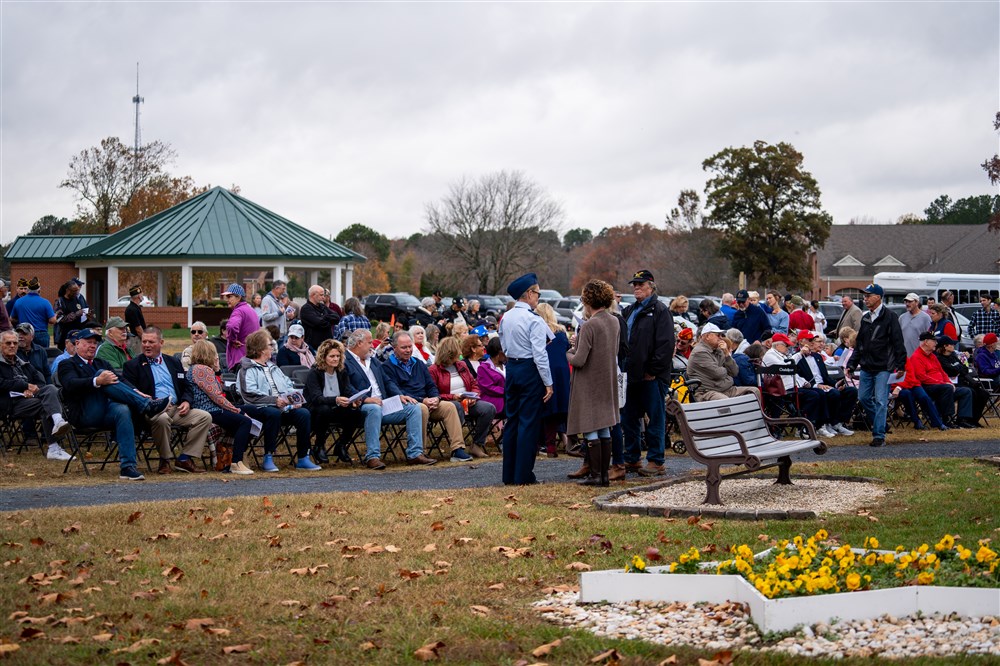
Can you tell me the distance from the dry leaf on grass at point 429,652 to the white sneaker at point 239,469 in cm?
709

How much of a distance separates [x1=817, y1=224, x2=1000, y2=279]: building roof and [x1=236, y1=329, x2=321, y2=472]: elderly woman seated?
7878 cm

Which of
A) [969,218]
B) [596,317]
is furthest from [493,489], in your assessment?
[969,218]

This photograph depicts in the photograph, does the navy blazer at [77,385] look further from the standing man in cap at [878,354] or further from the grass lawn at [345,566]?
the standing man in cap at [878,354]

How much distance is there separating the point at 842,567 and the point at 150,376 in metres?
8.36

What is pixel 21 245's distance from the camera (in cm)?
4522

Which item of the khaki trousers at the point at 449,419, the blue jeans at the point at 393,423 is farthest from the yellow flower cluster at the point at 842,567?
the khaki trousers at the point at 449,419

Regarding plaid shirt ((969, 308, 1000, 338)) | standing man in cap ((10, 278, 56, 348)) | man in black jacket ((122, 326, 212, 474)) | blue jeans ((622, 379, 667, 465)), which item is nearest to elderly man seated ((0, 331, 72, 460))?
man in black jacket ((122, 326, 212, 474))

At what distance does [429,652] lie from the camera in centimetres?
541

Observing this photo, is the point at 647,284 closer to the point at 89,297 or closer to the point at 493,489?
the point at 493,489

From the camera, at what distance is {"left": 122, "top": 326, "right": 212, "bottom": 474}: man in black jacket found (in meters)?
12.2

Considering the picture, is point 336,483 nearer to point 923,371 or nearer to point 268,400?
point 268,400

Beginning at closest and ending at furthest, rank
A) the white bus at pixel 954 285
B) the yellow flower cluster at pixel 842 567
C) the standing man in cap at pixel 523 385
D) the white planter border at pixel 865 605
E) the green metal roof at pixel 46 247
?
the white planter border at pixel 865 605
the yellow flower cluster at pixel 842 567
the standing man in cap at pixel 523 385
the green metal roof at pixel 46 247
the white bus at pixel 954 285

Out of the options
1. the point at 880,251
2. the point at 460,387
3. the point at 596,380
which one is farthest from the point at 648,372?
the point at 880,251

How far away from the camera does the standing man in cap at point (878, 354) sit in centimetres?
1433
